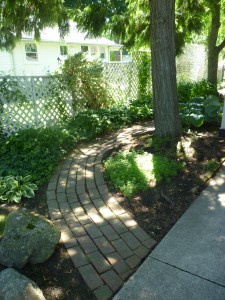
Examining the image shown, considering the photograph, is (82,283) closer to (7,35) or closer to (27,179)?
(27,179)

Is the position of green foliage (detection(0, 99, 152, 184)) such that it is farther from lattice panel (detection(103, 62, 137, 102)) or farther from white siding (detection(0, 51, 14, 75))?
white siding (detection(0, 51, 14, 75))

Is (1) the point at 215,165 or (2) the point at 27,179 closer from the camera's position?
(2) the point at 27,179

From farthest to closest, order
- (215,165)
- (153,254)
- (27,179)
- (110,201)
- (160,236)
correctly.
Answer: (215,165)
(27,179)
(110,201)
(160,236)
(153,254)

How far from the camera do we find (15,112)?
570 cm

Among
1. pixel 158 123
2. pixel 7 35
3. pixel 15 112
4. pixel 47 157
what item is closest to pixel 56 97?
pixel 15 112

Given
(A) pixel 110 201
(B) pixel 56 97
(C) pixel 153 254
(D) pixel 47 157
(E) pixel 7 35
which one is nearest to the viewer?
(C) pixel 153 254

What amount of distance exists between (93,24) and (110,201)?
379 cm

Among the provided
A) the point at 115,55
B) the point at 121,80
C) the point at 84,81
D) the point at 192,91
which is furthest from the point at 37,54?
the point at 84,81

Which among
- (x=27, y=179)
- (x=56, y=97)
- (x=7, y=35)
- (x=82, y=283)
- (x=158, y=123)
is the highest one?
(x=7, y=35)

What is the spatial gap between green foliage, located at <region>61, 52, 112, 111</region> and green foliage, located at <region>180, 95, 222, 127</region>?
95.4 inches

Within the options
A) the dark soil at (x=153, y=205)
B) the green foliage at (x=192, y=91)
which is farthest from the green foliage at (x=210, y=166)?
the green foliage at (x=192, y=91)

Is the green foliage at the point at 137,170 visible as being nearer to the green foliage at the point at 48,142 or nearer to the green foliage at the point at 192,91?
the green foliage at the point at 48,142

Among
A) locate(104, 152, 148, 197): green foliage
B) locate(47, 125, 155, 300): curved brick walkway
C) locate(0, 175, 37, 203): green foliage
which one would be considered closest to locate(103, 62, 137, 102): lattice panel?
locate(104, 152, 148, 197): green foliage

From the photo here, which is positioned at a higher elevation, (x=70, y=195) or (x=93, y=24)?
(x=93, y=24)
